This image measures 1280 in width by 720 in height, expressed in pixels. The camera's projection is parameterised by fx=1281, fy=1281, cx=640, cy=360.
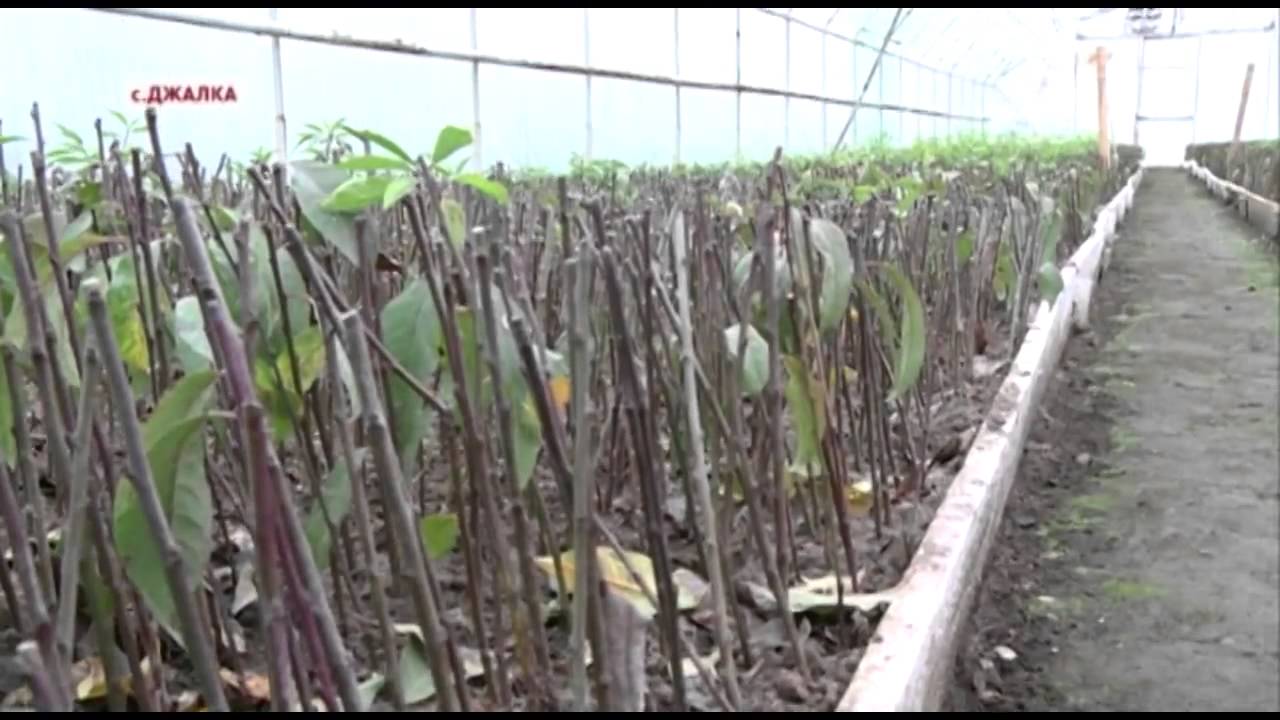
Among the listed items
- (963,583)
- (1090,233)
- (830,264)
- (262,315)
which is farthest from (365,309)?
(1090,233)

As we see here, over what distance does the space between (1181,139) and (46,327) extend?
27.5 meters

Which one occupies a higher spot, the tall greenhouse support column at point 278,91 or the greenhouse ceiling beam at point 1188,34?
the greenhouse ceiling beam at point 1188,34

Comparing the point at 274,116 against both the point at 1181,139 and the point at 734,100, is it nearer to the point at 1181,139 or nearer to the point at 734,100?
the point at 734,100

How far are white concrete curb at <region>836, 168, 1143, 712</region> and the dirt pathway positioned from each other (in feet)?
0.25

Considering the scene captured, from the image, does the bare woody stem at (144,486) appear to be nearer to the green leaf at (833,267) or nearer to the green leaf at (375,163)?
the green leaf at (375,163)

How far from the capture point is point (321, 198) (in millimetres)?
914

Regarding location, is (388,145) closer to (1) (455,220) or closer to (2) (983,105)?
(1) (455,220)

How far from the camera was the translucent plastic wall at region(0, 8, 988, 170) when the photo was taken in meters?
4.07

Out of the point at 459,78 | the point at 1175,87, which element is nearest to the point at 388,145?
the point at 459,78

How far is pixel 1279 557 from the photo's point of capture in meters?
2.01

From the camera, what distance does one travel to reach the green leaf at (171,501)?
0.75 metres

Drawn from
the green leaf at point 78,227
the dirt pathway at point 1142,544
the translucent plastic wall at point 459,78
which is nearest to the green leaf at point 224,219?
the green leaf at point 78,227

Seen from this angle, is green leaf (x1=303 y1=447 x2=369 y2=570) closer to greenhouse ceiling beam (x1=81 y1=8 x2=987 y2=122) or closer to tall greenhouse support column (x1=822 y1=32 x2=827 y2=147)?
greenhouse ceiling beam (x1=81 y1=8 x2=987 y2=122)

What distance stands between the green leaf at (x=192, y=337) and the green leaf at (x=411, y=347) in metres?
0.13
